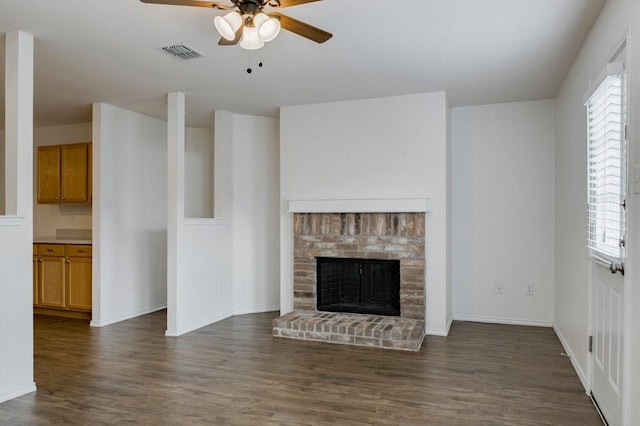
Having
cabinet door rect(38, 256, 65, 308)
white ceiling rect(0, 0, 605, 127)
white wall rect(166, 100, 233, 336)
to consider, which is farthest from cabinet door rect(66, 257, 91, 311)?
white ceiling rect(0, 0, 605, 127)

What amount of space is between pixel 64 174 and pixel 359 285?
3.99m

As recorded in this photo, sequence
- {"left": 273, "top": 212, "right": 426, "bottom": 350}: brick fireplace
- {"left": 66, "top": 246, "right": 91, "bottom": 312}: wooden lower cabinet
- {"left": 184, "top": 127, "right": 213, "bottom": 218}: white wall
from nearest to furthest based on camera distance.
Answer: {"left": 273, "top": 212, "right": 426, "bottom": 350}: brick fireplace, {"left": 66, "top": 246, "right": 91, "bottom": 312}: wooden lower cabinet, {"left": 184, "top": 127, "right": 213, "bottom": 218}: white wall

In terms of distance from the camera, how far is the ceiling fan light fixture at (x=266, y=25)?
2506mm

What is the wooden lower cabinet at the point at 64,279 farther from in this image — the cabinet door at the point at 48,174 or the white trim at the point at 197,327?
the white trim at the point at 197,327

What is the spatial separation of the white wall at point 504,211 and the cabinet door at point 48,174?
493 cm

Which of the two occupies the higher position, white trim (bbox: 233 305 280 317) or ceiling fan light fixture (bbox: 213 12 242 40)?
ceiling fan light fixture (bbox: 213 12 242 40)

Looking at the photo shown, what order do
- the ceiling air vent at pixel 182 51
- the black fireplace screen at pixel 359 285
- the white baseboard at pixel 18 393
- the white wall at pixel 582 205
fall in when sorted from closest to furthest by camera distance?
the white wall at pixel 582 205 → the white baseboard at pixel 18 393 → the ceiling air vent at pixel 182 51 → the black fireplace screen at pixel 359 285

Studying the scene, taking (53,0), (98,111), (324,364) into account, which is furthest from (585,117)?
(98,111)

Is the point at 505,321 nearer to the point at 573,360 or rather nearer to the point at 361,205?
the point at 573,360

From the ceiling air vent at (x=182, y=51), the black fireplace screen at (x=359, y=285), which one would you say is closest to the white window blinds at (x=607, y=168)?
the black fireplace screen at (x=359, y=285)

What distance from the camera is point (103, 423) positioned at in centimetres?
277

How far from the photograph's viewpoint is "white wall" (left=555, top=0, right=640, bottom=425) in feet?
7.52

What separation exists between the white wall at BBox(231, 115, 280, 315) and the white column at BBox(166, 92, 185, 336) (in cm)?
105

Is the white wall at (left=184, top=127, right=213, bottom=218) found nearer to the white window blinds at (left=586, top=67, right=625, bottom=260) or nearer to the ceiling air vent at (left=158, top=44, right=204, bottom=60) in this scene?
the ceiling air vent at (left=158, top=44, right=204, bottom=60)
